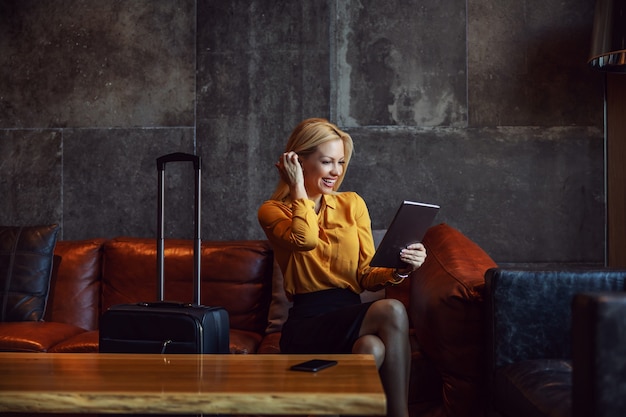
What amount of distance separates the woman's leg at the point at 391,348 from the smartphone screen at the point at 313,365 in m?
0.45

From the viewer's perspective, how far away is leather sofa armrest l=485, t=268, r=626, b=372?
2463mm

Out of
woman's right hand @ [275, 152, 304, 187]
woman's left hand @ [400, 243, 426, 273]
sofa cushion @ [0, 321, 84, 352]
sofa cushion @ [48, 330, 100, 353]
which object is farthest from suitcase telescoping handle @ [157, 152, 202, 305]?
woman's left hand @ [400, 243, 426, 273]

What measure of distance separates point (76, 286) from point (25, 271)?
0.81ft

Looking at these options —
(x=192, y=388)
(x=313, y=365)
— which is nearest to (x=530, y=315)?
(x=313, y=365)

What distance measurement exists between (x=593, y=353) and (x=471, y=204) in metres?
2.26

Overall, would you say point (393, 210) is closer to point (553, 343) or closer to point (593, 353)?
point (553, 343)

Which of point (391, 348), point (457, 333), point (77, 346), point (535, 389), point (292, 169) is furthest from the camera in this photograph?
point (77, 346)

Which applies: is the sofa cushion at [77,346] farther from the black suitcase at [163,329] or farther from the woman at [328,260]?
the woman at [328,260]

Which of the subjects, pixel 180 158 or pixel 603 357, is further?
pixel 180 158

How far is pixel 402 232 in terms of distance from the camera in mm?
2434

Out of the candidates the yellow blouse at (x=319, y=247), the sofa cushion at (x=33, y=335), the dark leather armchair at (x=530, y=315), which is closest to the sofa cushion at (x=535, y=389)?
the dark leather armchair at (x=530, y=315)

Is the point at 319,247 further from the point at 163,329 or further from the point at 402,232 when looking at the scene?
the point at 163,329

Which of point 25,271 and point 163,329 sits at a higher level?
point 25,271

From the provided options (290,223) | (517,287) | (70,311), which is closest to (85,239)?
(70,311)
